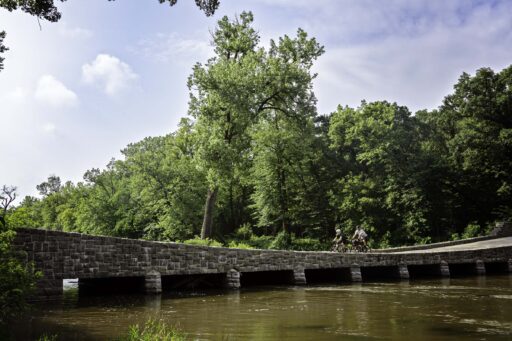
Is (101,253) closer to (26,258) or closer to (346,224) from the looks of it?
(26,258)

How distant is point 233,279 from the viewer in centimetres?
1930

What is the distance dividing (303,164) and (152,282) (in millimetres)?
24970

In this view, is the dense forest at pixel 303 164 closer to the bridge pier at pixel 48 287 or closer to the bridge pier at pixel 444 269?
the bridge pier at pixel 444 269

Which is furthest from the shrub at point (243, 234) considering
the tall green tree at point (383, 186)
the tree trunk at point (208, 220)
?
the tree trunk at point (208, 220)

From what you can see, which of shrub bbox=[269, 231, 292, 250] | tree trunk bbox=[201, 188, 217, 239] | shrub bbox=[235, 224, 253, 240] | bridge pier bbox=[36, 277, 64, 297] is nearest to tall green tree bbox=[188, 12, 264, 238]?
tree trunk bbox=[201, 188, 217, 239]

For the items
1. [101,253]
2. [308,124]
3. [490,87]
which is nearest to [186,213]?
[308,124]

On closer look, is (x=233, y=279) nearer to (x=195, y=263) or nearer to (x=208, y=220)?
(x=195, y=263)

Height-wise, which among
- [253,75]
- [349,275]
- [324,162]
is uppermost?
[253,75]

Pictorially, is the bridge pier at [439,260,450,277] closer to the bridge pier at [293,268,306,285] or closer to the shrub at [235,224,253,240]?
the bridge pier at [293,268,306,285]

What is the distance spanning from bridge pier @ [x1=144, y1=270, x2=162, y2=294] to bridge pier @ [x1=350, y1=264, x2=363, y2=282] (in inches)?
396

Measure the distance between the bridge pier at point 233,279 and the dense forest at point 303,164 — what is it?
8.79 m

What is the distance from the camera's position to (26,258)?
14.3m

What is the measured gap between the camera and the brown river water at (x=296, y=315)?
916 centimetres

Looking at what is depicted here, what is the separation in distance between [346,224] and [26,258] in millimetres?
27400
